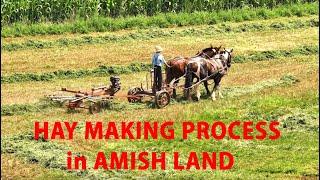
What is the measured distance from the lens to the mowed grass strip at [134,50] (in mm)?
27188

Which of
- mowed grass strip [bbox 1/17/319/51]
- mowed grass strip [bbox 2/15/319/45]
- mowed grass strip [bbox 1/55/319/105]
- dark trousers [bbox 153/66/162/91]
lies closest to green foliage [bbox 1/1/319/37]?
mowed grass strip [bbox 2/15/319/45]

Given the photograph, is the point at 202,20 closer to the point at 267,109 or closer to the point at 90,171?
the point at 267,109

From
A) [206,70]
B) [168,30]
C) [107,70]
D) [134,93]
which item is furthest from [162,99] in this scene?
[168,30]

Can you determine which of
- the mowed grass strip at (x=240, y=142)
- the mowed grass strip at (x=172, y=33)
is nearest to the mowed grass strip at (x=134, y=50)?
the mowed grass strip at (x=172, y=33)

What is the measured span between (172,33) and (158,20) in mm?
1406

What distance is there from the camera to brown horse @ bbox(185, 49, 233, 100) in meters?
22.2

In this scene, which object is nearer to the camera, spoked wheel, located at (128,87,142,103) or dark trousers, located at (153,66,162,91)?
dark trousers, located at (153,66,162,91)

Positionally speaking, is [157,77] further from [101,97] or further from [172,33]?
[172,33]

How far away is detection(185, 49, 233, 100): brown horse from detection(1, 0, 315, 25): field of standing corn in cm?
1170

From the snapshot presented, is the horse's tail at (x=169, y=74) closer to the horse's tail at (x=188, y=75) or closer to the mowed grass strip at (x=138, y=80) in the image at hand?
the horse's tail at (x=188, y=75)

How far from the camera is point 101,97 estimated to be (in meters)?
21.1

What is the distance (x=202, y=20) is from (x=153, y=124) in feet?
49.5

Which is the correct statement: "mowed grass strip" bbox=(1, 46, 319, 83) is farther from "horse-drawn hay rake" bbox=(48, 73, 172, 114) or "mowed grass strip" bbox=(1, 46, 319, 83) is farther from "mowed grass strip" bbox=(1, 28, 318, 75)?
"horse-drawn hay rake" bbox=(48, 73, 172, 114)

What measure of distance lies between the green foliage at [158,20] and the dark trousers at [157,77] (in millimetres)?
10947
